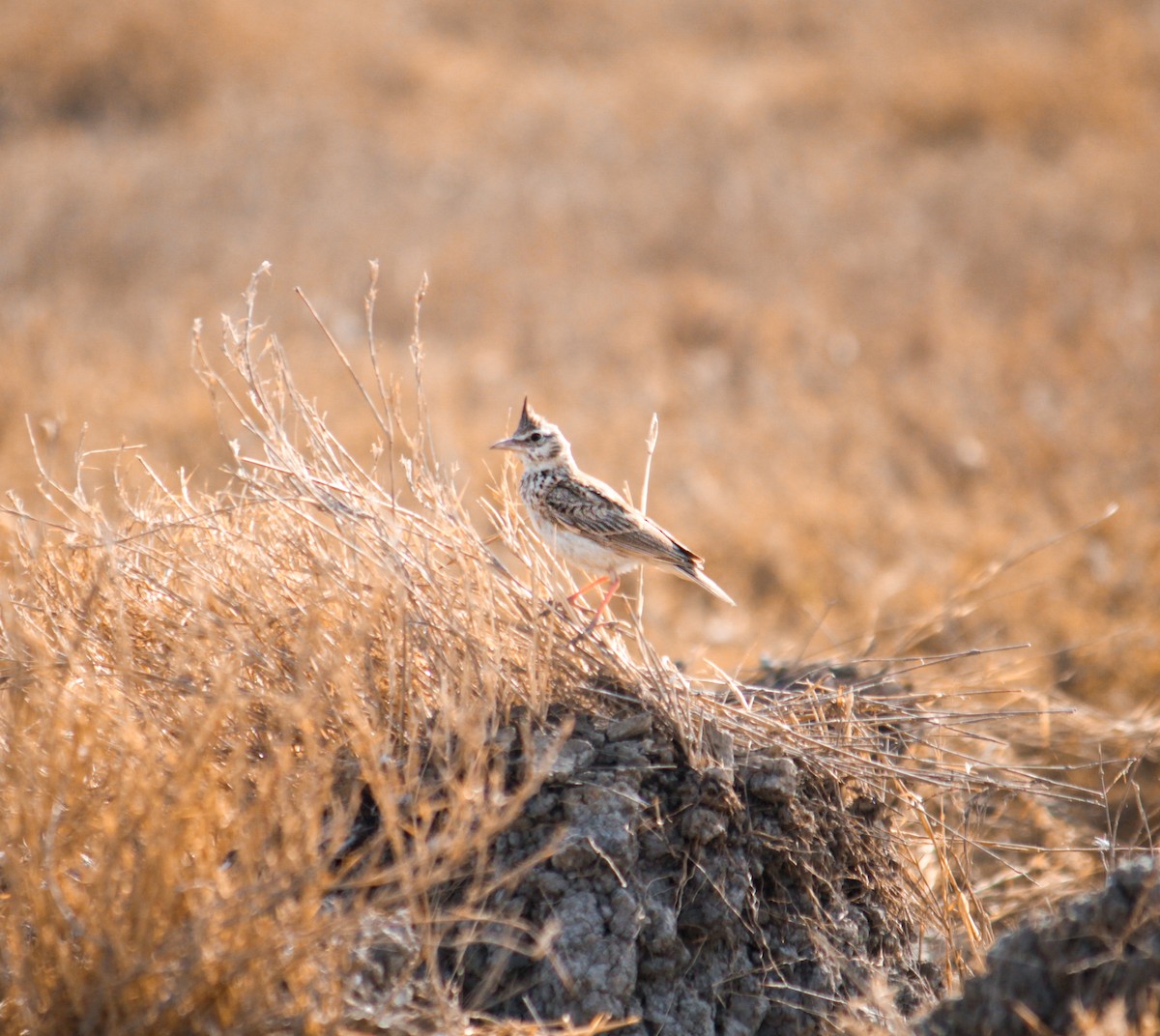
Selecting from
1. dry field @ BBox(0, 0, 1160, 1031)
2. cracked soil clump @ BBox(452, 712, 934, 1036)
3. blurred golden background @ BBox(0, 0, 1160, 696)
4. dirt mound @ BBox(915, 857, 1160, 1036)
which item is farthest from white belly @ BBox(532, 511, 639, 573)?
dirt mound @ BBox(915, 857, 1160, 1036)

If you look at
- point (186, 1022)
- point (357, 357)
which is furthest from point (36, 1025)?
point (357, 357)

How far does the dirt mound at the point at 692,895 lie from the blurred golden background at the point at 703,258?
2.10 metres

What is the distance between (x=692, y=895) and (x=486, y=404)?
9.53 metres

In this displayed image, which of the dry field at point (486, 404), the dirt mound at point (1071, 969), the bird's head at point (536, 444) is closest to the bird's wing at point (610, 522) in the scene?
the bird's head at point (536, 444)

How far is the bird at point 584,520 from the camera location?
16.2 feet

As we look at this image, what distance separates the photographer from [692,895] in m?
3.96

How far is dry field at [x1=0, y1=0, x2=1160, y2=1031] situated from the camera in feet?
10.4

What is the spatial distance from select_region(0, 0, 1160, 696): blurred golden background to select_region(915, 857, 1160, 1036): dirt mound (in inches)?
105

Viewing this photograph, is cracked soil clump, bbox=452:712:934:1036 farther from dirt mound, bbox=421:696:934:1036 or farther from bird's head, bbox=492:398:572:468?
bird's head, bbox=492:398:572:468

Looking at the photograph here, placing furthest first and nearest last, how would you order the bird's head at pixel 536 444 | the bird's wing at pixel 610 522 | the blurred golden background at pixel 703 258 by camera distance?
the blurred golden background at pixel 703 258, the bird's head at pixel 536 444, the bird's wing at pixel 610 522

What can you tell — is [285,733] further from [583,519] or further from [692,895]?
[583,519]

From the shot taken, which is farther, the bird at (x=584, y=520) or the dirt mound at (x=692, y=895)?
the bird at (x=584, y=520)

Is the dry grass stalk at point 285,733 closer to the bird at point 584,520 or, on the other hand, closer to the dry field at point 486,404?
the dry field at point 486,404

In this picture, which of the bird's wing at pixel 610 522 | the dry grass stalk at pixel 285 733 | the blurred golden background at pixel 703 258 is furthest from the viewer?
the blurred golden background at pixel 703 258
